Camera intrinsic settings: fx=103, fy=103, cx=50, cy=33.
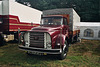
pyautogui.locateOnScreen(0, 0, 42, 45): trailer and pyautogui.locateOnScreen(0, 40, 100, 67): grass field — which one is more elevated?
pyautogui.locateOnScreen(0, 0, 42, 45): trailer

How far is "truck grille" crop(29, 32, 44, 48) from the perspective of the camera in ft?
18.7

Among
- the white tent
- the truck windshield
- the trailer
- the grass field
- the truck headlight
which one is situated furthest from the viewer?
the white tent

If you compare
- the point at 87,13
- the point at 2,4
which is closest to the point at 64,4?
the point at 87,13

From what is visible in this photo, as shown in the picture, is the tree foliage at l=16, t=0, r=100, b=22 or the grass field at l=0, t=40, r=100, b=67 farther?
the tree foliage at l=16, t=0, r=100, b=22

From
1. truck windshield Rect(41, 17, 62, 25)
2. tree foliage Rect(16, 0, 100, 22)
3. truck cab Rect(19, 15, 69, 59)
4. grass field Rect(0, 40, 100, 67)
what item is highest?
tree foliage Rect(16, 0, 100, 22)

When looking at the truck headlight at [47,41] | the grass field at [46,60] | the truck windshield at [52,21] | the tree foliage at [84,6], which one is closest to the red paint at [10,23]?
the grass field at [46,60]

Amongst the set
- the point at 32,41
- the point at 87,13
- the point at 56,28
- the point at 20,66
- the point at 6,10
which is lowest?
the point at 20,66

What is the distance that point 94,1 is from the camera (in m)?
30.4

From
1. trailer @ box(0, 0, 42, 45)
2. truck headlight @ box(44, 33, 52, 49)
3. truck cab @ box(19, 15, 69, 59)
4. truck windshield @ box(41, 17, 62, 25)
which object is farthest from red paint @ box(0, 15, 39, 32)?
truck headlight @ box(44, 33, 52, 49)

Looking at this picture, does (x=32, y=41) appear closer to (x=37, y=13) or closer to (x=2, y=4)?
(x=2, y=4)

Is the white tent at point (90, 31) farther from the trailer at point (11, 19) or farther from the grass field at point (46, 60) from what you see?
the grass field at point (46, 60)

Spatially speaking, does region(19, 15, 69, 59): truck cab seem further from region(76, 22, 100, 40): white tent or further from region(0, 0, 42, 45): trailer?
region(76, 22, 100, 40): white tent

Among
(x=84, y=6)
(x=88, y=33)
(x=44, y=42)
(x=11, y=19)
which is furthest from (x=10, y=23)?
(x=84, y=6)

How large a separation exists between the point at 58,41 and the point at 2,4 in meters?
7.18
